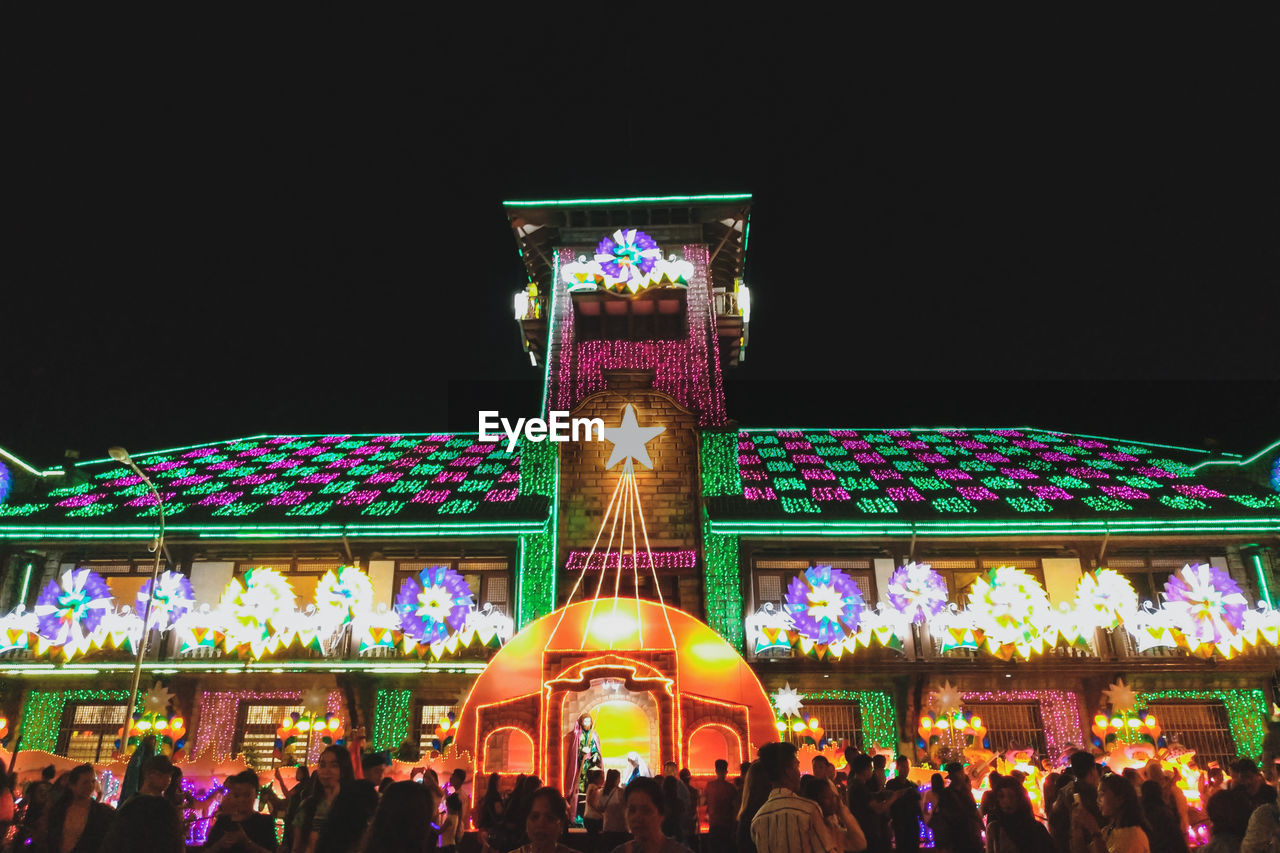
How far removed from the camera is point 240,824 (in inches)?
252

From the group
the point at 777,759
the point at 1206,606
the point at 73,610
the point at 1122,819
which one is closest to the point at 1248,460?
the point at 1206,606

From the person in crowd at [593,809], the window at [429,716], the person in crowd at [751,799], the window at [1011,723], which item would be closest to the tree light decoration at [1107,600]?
the window at [1011,723]

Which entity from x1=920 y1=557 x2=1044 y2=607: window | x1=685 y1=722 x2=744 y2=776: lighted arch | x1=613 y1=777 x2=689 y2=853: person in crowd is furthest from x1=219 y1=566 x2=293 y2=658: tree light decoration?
x1=613 y1=777 x2=689 y2=853: person in crowd

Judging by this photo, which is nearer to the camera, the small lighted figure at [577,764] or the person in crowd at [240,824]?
the person in crowd at [240,824]

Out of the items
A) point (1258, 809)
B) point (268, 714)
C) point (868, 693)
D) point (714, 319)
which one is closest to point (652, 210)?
point (714, 319)

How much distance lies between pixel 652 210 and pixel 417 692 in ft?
57.6

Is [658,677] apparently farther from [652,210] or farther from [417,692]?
[652,210]

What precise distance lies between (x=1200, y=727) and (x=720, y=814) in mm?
17978

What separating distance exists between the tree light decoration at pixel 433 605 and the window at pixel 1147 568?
16.6 m

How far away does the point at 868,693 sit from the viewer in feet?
74.2

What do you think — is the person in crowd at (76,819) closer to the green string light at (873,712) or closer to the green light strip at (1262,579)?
the green string light at (873,712)

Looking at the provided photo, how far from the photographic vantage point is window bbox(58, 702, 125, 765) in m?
22.6

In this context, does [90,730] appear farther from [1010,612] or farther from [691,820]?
[1010,612]

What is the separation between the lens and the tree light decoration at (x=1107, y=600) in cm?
2148
